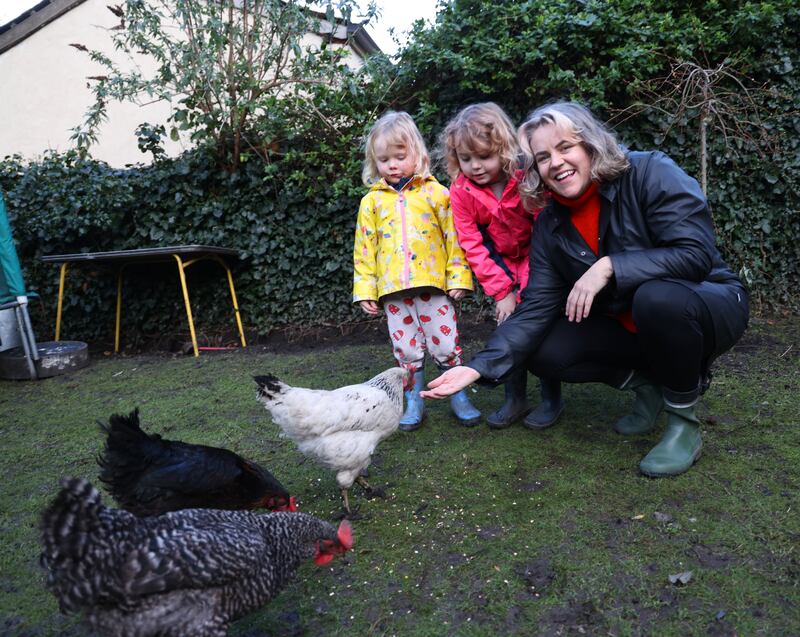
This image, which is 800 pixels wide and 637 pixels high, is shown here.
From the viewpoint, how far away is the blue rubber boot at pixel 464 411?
10.2 feet

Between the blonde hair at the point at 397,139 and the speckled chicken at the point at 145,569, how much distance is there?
2.39 metres

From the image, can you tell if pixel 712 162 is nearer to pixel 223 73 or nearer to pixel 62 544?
pixel 223 73

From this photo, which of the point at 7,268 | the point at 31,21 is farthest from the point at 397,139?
the point at 31,21

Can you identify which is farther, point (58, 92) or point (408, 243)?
point (58, 92)

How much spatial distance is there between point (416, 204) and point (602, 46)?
2.75 metres

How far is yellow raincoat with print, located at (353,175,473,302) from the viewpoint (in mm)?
3219

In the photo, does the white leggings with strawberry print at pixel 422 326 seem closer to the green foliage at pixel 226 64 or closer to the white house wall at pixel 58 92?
the green foliage at pixel 226 64

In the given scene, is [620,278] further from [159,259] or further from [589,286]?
[159,259]

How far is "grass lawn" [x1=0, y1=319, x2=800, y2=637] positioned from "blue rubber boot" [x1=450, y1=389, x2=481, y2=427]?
0.23 feet

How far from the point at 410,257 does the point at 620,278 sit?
4.39 ft

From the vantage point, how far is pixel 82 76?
9.57m

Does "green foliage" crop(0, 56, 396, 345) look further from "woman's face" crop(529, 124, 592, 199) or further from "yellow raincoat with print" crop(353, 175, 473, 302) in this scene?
"woman's face" crop(529, 124, 592, 199)

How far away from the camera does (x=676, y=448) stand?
7.64ft

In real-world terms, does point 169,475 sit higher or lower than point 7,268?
lower
